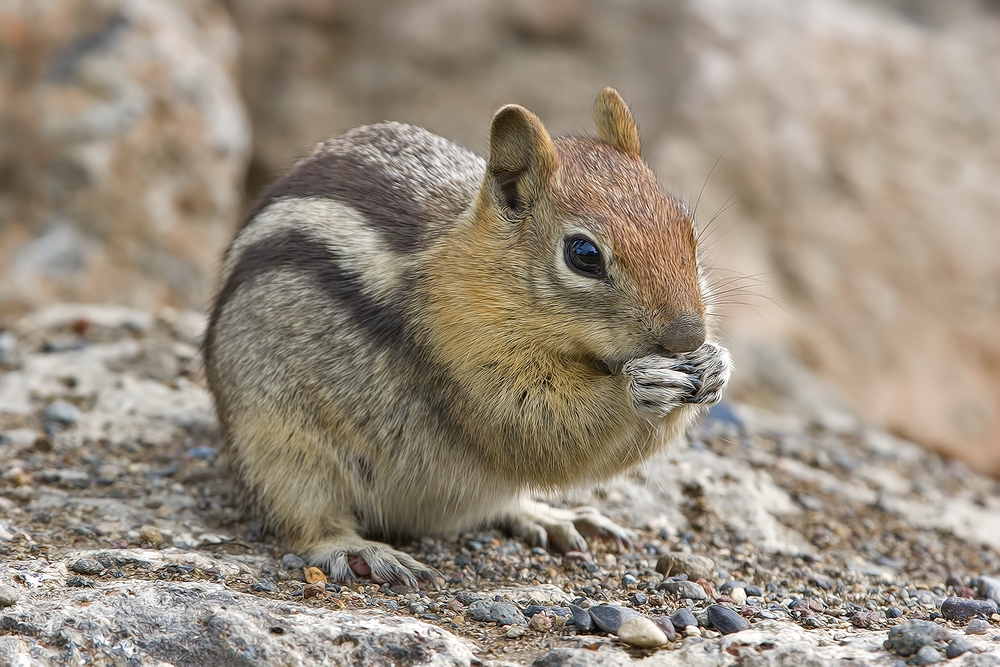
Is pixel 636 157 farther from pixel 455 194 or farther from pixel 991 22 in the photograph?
pixel 991 22

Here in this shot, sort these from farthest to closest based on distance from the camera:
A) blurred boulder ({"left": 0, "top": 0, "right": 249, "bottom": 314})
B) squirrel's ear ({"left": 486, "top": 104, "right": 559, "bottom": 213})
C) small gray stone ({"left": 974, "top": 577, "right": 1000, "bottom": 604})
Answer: blurred boulder ({"left": 0, "top": 0, "right": 249, "bottom": 314}), small gray stone ({"left": 974, "top": 577, "right": 1000, "bottom": 604}), squirrel's ear ({"left": 486, "top": 104, "right": 559, "bottom": 213})

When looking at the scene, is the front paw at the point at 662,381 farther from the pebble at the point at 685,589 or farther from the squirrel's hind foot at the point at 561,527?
the squirrel's hind foot at the point at 561,527

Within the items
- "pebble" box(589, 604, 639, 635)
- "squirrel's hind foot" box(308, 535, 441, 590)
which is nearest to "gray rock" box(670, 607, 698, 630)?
"pebble" box(589, 604, 639, 635)

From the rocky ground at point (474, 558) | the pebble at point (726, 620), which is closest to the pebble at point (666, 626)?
the rocky ground at point (474, 558)

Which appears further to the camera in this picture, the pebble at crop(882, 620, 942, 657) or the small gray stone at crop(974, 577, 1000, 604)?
the small gray stone at crop(974, 577, 1000, 604)

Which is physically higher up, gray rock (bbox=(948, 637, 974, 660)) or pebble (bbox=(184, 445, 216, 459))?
gray rock (bbox=(948, 637, 974, 660))

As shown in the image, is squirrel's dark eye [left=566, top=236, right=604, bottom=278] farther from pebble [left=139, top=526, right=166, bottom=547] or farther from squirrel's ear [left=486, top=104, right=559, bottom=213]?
pebble [left=139, top=526, right=166, bottom=547]

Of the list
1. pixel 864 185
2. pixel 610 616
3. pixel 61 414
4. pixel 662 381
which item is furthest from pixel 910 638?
pixel 864 185

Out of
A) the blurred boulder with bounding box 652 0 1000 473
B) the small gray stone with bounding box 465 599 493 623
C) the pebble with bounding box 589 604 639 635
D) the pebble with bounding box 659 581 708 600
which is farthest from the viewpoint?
the blurred boulder with bounding box 652 0 1000 473
